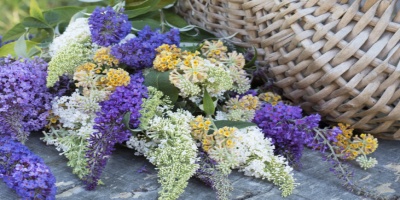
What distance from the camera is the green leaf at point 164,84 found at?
1.50 meters

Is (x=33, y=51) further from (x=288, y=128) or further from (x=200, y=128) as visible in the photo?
(x=288, y=128)

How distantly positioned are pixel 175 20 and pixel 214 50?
42 cm

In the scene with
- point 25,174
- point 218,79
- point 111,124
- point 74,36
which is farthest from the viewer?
point 74,36

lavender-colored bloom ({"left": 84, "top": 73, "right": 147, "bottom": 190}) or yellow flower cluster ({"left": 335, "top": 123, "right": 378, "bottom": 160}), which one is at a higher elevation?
lavender-colored bloom ({"left": 84, "top": 73, "right": 147, "bottom": 190})

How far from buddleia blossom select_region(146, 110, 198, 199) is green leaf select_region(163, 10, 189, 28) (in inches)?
24.7

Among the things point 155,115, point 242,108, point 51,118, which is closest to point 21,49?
point 51,118

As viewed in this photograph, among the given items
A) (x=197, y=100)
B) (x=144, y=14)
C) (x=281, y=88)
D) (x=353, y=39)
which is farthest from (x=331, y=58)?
(x=144, y=14)

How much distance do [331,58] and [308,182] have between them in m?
0.31

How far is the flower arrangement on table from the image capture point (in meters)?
1.30

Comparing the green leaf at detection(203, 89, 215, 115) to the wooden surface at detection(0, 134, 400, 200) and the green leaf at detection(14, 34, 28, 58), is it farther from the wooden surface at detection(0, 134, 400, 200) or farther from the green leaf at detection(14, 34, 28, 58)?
the green leaf at detection(14, 34, 28, 58)

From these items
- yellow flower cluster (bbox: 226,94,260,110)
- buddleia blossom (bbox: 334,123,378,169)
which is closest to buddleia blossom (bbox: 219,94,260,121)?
yellow flower cluster (bbox: 226,94,260,110)

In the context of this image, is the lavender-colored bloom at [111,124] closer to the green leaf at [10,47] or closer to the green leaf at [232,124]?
the green leaf at [232,124]

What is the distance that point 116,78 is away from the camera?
1.43 m

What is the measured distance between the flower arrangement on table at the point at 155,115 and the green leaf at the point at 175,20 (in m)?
0.34
